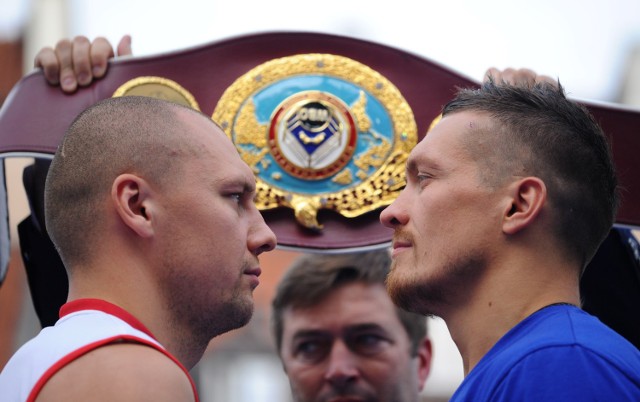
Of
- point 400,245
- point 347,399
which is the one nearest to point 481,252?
point 400,245

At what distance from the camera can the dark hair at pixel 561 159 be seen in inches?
141

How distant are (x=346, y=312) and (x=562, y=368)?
2.24m

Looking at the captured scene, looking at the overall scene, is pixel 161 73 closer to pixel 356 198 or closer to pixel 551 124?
pixel 356 198

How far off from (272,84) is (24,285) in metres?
9.62

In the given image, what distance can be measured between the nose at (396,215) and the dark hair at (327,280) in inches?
60.3

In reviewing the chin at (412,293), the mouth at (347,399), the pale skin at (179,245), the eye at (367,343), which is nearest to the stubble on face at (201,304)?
the pale skin at (179,245)

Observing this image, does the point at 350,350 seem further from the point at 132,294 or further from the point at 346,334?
the point at 132,294

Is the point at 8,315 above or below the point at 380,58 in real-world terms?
below

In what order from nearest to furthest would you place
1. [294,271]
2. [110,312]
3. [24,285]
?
[110,312] → [294,271] → [24,285]

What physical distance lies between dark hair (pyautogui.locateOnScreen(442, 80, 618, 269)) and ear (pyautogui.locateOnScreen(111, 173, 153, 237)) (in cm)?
92

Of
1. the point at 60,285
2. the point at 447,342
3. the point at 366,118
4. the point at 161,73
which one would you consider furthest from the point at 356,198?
the point at 447,342

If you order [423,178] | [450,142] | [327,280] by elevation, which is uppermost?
[450,142]

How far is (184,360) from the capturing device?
3.49 meters

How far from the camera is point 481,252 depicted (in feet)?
11.6
